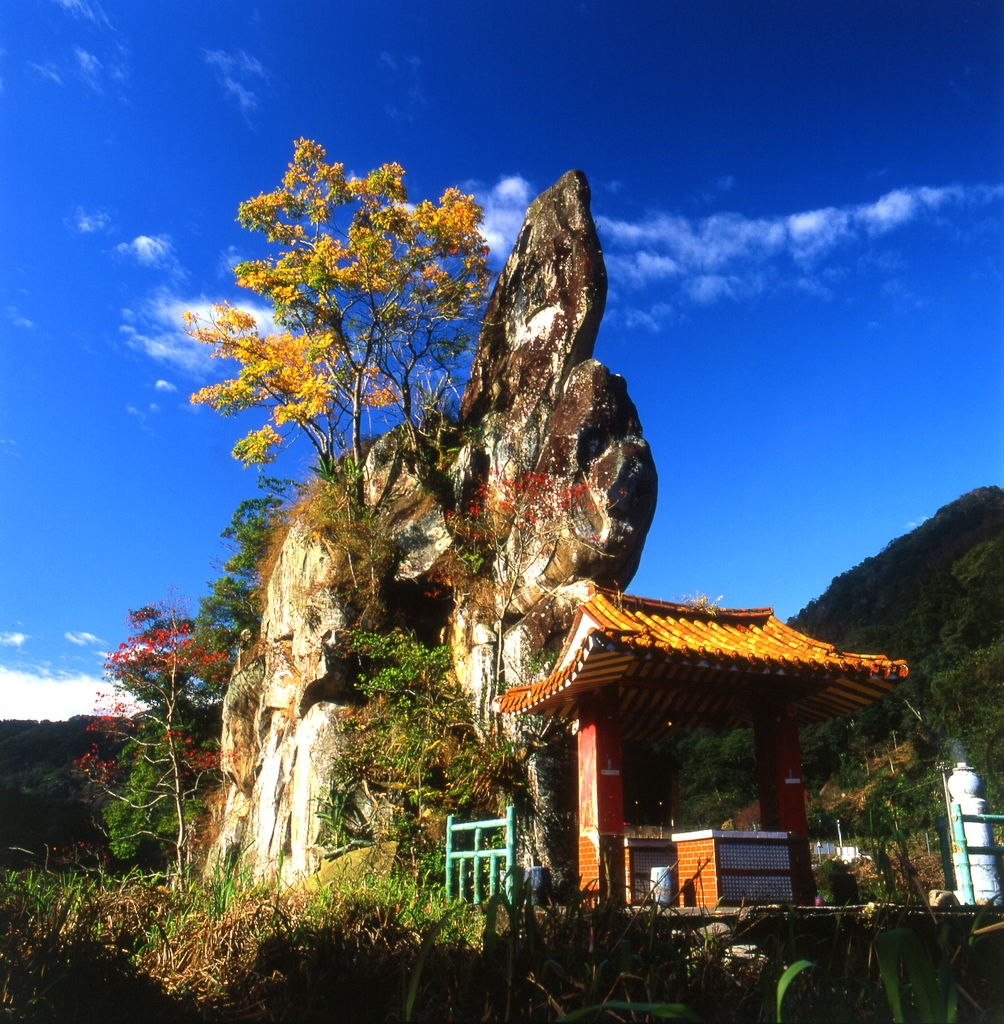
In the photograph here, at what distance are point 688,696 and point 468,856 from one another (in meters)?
2.97

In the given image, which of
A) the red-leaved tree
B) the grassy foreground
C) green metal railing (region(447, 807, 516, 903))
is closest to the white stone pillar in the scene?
the grassy foreground

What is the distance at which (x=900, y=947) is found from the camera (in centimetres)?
189

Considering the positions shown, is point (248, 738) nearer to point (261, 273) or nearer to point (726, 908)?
point (261, 273)

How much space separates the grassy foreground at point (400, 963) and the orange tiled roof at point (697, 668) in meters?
3.63

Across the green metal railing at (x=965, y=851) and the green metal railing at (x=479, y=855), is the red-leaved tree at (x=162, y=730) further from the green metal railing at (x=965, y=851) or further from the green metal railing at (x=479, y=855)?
the green metal railing at (x=965, y=851)

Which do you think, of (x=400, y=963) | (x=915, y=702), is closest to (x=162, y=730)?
(x=400, y=963)

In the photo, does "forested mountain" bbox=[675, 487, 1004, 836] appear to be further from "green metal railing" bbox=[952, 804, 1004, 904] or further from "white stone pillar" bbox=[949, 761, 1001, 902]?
"green metal railing" bbox=[952, 804, 1004, 904]

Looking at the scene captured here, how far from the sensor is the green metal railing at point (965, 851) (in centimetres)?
686

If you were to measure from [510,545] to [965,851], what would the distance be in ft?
31.6

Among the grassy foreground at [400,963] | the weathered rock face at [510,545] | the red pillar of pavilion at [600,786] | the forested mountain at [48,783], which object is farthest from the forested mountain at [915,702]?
the grassy foreground at [400,963]

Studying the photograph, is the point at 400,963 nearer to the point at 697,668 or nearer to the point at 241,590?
the point at 697,668

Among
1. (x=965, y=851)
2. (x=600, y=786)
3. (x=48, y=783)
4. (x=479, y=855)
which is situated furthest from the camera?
(x=48, y=783)

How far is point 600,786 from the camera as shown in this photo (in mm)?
8539

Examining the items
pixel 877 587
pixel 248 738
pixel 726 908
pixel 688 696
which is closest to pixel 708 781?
pixel 877 587
